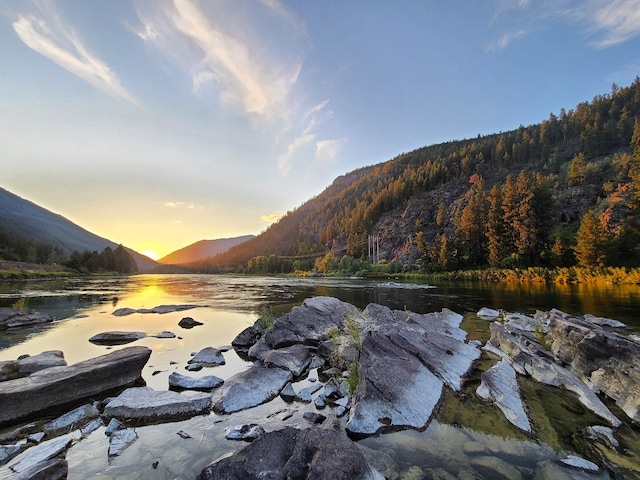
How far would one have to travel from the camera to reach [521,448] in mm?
7113

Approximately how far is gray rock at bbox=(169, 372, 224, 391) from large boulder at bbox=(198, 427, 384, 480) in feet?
19.2

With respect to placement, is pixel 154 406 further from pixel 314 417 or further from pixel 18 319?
pixel 18 319

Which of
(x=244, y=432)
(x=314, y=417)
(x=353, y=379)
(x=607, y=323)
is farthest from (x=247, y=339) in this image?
(x=607, y=323)

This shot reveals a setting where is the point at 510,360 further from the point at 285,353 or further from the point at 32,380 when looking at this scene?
the point at 32,380

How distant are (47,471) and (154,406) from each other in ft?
10.2

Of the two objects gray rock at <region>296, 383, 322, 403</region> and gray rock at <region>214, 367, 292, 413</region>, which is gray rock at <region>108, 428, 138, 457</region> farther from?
gray rock at <region>296, 383, 322, 403</region>

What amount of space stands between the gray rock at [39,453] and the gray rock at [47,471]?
266mm

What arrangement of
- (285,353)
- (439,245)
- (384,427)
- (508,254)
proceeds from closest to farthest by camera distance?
(384,427), (285,353), (508,254), (439,245)

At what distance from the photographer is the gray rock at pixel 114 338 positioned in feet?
58.4

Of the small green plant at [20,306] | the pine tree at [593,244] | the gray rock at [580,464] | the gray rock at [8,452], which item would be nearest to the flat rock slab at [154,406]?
the gray rock at [8,452]

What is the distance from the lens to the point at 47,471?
233 inches

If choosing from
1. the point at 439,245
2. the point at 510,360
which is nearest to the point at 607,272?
the point at 439,245

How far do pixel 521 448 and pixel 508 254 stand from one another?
77.4 meters

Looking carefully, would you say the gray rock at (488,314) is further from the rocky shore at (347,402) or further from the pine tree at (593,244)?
the pine tree at (593,244)
